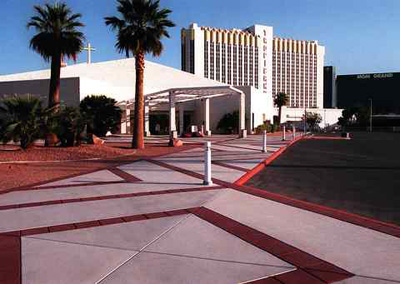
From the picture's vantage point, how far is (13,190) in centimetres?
897

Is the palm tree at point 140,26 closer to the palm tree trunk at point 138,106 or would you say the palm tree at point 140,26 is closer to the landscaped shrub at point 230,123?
the palm tree trunk at point 138,106

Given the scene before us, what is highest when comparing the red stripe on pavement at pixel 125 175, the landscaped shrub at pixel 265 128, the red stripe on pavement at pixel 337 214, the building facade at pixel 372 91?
the building facade at pixel 372 91

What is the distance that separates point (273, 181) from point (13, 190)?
610cm

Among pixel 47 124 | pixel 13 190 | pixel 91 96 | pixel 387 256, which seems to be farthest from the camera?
pixel 91 96

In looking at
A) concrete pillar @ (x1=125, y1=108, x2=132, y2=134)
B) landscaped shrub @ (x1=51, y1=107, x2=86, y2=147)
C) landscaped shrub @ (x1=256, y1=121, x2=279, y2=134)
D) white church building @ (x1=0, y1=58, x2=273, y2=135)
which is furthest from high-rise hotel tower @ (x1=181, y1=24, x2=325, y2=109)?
landscaped shrub @ (x1=51, y1=107, x2=86, y2=147)

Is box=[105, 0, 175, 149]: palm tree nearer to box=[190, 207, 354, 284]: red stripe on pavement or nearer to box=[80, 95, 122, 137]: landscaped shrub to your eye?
box=[80, 95, 122, 137]: landscaped shrub

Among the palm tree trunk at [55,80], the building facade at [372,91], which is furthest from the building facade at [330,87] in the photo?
the palm tree trunk at [55,80]

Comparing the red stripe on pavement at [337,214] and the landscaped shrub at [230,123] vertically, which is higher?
the landscaped shrub at [230,123]

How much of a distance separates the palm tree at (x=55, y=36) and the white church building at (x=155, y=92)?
53.8ft

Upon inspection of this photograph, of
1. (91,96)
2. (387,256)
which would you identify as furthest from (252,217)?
(91,96)

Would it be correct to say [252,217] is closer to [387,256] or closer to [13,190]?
[387,256]

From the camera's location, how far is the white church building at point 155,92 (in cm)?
3978

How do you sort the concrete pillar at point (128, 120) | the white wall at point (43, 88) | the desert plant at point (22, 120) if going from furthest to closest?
the concrete pillar at point (128, 120), the white wall at point (43, 88), the desert plant at point (22, 120)

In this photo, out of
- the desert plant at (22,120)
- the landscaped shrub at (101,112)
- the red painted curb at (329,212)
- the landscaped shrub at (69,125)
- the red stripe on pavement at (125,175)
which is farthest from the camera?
the landscaped shrub at (101,112)
